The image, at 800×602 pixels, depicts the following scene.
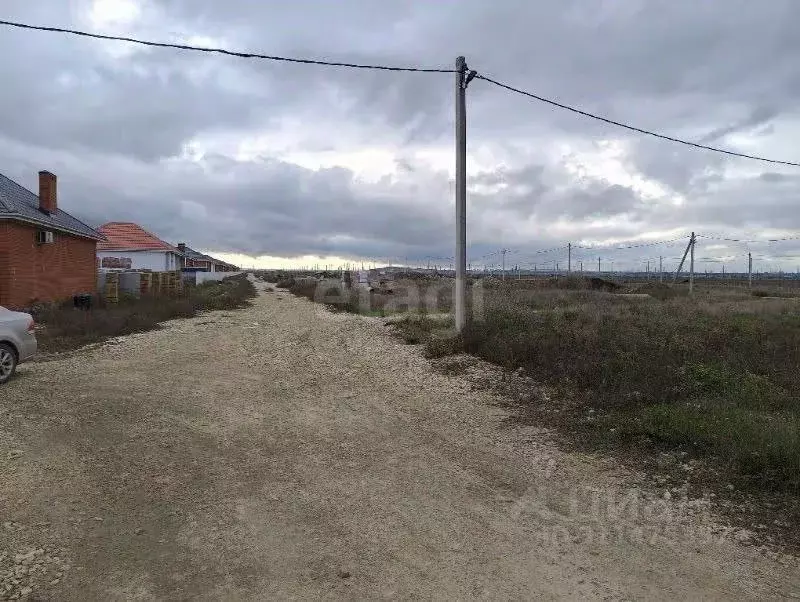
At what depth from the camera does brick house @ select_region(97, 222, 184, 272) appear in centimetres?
4166

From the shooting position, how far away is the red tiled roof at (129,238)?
42562 millimetres

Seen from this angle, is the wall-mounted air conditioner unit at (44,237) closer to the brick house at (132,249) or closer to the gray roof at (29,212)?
the gray roof at (29,212)

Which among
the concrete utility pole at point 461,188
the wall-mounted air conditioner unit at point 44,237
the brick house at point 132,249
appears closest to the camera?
the concrete utility pole at point 461,188

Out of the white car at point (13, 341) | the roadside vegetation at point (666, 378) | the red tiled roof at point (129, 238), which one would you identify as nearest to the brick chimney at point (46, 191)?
the white car at point (13, 341)

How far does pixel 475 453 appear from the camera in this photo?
19.0ft

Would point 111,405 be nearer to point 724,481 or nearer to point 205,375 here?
point 205,375

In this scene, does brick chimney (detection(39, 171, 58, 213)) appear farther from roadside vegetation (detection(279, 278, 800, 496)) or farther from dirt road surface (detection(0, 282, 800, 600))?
dirt road surface (detection(0, 282, 800, 600))

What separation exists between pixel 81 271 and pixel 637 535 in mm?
25632

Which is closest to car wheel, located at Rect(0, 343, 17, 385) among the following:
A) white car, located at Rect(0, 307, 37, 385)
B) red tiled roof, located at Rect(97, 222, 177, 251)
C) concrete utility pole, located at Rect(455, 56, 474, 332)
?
white car, located at Rect(0, 307, 37, 385)

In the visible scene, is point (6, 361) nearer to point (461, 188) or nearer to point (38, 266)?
point (461, 188)

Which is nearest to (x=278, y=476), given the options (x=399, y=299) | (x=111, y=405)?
(x=111, y=405)

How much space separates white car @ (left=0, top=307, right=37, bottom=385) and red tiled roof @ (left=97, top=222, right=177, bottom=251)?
36175 mm

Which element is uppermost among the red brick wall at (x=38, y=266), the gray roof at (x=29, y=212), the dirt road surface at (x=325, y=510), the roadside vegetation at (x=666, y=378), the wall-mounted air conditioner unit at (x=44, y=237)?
the gray roof at (x=29, y=212)

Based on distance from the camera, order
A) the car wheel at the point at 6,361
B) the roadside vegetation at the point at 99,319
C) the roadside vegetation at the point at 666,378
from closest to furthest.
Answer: the roadside vegetation at the point at 666,378 < the car wheel at the point at 6,361 < the roadside vegetation at the point at 99,319
